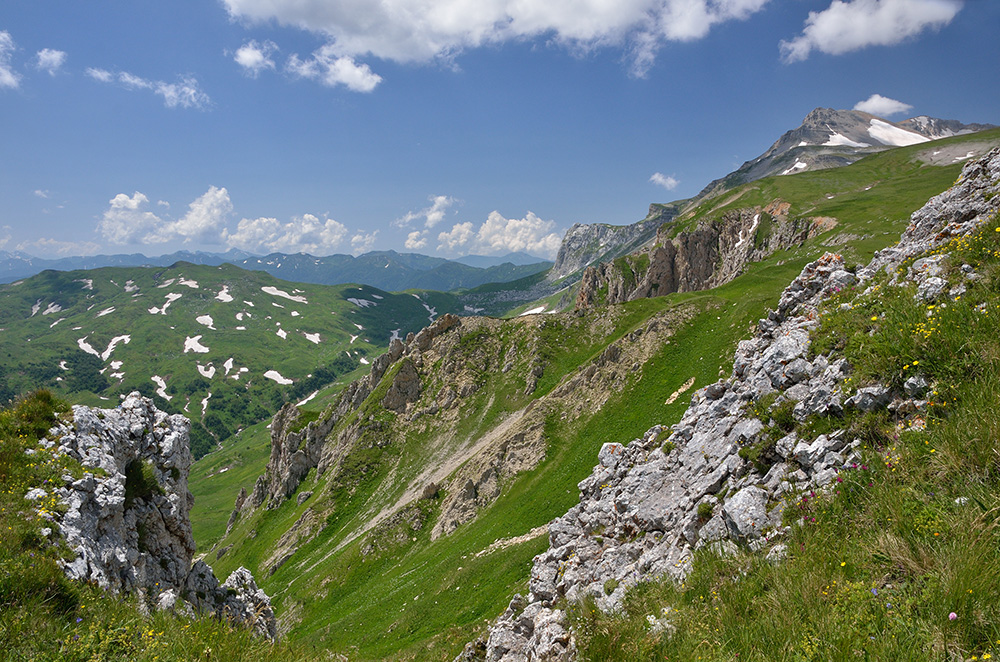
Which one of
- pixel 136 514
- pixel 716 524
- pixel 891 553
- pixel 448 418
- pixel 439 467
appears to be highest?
pixel 891 553

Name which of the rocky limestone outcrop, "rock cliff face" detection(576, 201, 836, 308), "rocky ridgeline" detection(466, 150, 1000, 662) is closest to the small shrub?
"rocky ridgeline" detection(466, 150, 1000, 662)

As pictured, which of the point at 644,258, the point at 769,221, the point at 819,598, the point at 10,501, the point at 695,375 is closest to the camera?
the point at 819,598

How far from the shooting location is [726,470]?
43.4 feet

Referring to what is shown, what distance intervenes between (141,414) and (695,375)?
48.7m

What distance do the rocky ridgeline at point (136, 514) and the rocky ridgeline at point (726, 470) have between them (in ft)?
33.5

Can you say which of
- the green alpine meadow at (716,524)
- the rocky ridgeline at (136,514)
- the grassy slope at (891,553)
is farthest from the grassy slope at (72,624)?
the grassy slope at (891,553)

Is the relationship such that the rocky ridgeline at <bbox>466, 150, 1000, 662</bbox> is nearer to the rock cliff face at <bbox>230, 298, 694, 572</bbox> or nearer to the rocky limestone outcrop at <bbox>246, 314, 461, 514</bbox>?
the rock cliff face at <bbox>230, 298, 694, 572</bbox>

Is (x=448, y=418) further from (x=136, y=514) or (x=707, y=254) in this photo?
(x=707, y=254)

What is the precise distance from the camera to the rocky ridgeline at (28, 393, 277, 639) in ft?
44.1

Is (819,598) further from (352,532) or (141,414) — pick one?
(352,532)

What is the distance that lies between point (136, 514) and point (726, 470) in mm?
23379

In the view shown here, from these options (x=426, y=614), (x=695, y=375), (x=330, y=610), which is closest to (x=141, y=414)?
(x=426, y=614)

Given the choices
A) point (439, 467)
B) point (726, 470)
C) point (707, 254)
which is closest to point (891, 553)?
point (726, 470)

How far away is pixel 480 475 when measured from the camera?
57.4 metres
